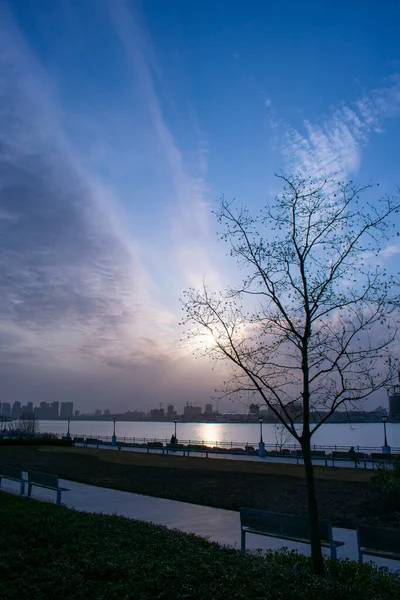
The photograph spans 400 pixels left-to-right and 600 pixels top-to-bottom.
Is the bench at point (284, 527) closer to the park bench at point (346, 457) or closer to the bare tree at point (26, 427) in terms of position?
the park bench at point (346, 457)

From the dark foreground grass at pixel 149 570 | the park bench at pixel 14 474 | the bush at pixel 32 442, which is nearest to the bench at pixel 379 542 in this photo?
the dark foreground grass at pixel 149 570

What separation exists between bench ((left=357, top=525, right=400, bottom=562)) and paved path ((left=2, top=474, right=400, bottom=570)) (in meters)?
0.69

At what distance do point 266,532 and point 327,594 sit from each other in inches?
133

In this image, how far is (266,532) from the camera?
8.84m

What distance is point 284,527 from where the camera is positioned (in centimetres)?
859

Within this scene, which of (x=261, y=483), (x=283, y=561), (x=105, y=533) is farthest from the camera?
(x=261, y=483)

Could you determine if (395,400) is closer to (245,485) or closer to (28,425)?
(245,485)

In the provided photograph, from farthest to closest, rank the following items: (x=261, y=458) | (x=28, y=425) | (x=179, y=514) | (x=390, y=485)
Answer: (x=28, y=425) < (x=261, y=458) < (x=179, y=514) < (x=390, y=485)

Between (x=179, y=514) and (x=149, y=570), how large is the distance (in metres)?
6.12

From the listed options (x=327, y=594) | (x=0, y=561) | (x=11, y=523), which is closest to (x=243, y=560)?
(x=327, y=594)

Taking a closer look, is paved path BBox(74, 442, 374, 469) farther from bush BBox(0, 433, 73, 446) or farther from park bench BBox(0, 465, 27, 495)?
park bench BBox(0, 465, 27, 495)

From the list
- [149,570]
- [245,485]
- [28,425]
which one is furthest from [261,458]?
[28,425]

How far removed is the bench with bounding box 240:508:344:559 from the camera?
26.6 feet

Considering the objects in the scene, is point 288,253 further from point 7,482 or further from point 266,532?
point 7,482
